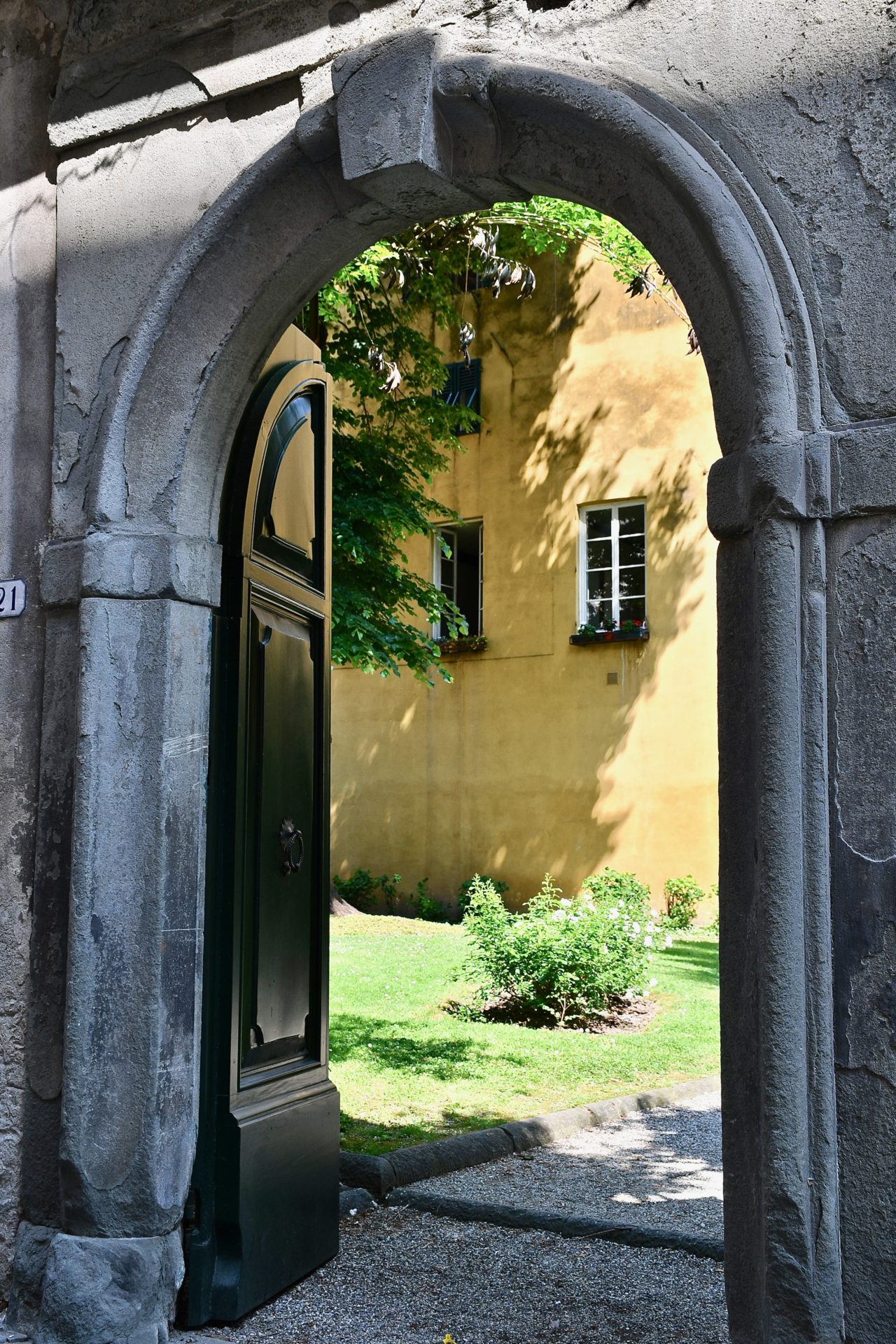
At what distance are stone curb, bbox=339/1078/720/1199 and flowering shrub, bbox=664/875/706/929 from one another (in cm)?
549

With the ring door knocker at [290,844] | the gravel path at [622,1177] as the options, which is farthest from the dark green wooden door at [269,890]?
the gravel path at [622,1177]

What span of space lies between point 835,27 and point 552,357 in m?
12.1

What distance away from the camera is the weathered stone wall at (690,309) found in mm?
2820

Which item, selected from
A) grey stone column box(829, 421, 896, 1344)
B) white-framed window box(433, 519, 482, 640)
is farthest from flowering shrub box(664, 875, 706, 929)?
grey stone column box(829, 421, 896, 1344)

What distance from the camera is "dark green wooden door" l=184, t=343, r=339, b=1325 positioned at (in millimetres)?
3975

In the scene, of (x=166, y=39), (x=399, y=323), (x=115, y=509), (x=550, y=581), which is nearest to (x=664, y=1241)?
(x=115, y=509)

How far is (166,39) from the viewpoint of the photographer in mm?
4102

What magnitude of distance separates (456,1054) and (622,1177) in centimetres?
216

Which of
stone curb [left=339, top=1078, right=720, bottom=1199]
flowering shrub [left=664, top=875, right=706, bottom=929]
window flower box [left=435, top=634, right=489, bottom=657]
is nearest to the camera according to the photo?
stone curb [left=339, top=1078, right=720, bottom=1199]

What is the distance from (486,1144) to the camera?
6125 mm

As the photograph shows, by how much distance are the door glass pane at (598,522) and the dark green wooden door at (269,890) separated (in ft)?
32.3

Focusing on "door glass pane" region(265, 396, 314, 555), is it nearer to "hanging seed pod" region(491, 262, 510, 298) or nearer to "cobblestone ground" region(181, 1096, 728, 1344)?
"cobblestone ground" region(181, 1096, 728, 1344)

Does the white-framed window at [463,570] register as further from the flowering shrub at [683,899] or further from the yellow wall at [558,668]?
the flowering shrub at [683,899]

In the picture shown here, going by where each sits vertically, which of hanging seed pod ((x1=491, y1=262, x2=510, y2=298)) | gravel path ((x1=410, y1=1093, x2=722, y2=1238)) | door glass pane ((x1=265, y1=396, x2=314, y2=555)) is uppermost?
hanging seed pod ((x1=491, y1=262, x2=510, y2=298))
